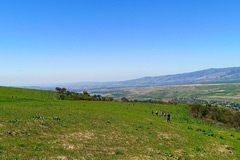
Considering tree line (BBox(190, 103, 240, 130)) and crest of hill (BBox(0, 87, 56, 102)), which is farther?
tree line (BBox(190, 103, 240, 130))

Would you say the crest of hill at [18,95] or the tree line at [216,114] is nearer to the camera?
the crest of hill at [18,95]

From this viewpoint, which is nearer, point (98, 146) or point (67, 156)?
point (67, 156)

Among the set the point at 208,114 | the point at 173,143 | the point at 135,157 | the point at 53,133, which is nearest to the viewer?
the point at 135,157

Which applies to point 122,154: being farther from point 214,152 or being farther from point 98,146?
point 214,152

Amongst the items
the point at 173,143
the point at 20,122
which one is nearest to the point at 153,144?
the point at 173,143

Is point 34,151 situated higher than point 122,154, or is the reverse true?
point 34,151

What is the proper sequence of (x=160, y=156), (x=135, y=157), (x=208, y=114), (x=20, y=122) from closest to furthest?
(x=135, y=157), (x=160, y=156), (x=20, y=122), (x=208, y=114)

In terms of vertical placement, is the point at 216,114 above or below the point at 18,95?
below

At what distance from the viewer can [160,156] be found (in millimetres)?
20719

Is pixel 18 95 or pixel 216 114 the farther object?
pixel 216 114

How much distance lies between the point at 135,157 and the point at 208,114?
3001 inches

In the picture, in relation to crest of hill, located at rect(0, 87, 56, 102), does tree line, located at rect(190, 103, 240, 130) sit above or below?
below

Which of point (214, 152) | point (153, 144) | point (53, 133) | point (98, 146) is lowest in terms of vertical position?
point (214, 152)

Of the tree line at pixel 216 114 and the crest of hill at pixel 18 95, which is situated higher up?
the crest of hill at pixel 18 95
